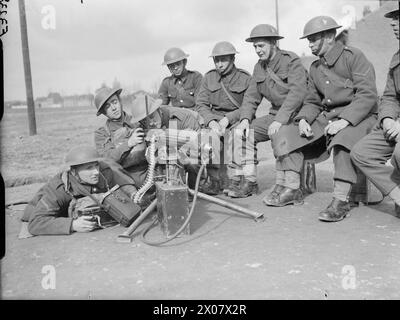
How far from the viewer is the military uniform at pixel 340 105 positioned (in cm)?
460

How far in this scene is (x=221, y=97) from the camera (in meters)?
6.41

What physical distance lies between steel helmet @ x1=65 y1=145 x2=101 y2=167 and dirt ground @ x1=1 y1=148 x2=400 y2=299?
72cm

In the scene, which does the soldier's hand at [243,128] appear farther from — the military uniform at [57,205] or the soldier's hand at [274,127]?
the military uniform at [57,205]

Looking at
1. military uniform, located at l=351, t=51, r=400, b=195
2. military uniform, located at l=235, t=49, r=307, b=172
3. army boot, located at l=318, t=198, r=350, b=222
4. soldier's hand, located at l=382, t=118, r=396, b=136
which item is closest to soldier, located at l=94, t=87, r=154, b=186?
military uniform, located at l=235, t=49, r=307, b=172

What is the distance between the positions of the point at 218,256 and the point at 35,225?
1.94m

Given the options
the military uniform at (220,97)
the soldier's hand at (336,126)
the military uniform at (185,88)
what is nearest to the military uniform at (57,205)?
the military uniform at (220,97)

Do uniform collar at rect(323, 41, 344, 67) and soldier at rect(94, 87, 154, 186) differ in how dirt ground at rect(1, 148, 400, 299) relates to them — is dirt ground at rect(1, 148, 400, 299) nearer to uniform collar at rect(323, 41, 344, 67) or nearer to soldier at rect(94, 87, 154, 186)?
soldier at rect(94, 87, 154, 186)

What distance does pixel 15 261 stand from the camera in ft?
12.8

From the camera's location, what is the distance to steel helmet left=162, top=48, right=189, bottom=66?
23.2 feet

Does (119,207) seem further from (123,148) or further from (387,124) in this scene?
(387,124)

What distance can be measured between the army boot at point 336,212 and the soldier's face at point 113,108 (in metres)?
2.63

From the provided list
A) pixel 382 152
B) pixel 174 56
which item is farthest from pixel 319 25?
pixel 174 56
